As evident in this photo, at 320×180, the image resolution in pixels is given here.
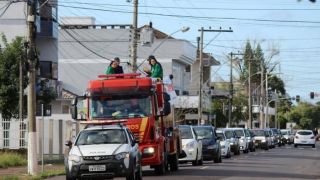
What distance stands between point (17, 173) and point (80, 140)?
6273 millimetres

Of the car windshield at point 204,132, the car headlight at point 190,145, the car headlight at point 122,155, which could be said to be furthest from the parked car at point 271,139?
the car headlight at point 122,155

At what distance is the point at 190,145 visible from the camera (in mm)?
30438

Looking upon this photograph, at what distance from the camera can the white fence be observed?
123 ft

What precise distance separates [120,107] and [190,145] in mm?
8468

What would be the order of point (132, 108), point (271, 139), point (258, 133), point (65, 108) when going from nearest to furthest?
point (132, 108)
point (65, 108)
point (258, 133)
point (271, 139)

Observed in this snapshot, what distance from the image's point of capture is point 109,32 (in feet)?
222

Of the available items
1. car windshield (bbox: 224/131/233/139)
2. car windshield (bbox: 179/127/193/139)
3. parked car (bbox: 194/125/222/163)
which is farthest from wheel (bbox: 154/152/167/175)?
car windshield (bbox: 224/131/233/139)

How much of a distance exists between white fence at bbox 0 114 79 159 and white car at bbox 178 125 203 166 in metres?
7.67

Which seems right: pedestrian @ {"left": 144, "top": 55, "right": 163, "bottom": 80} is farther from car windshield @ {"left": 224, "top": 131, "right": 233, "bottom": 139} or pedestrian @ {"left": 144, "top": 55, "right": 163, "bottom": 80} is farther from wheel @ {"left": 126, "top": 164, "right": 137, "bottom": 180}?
car windshield @ {"left": 224, "top": 131, "right": 233, "bottom": 139}

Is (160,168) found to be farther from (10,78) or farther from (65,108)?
(65,108)

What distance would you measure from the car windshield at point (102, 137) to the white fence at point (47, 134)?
17.0m

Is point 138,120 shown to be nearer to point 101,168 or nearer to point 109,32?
point 101,168

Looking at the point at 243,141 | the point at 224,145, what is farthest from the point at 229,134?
the point at 243,141

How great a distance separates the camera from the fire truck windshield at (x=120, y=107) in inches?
882
